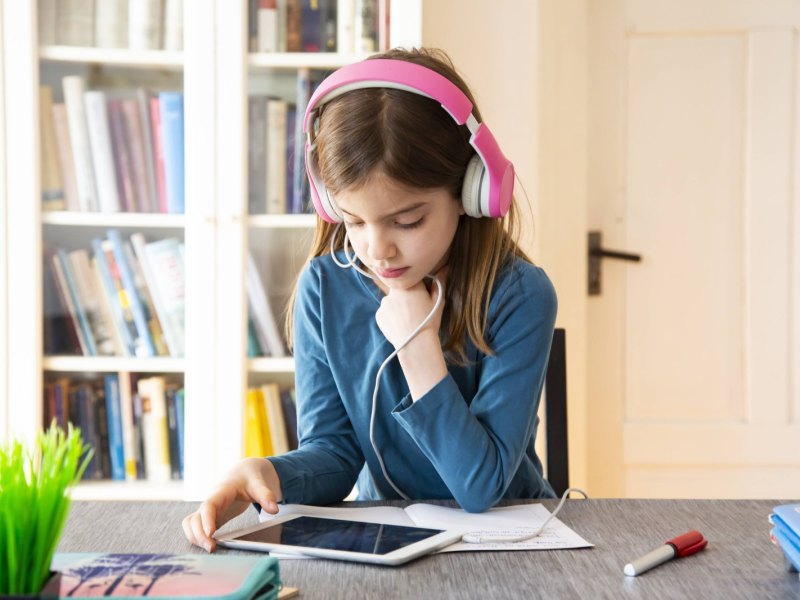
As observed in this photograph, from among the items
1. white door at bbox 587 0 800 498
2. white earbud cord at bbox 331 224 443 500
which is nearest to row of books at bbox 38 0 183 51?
white earbud cord at bbox 331 224 443 500

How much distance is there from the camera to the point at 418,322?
3.80 ft

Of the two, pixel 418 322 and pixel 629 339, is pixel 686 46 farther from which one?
pixel 418 322

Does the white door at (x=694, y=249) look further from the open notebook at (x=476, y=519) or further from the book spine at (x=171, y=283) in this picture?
the open notebook at (x=476, y=519)

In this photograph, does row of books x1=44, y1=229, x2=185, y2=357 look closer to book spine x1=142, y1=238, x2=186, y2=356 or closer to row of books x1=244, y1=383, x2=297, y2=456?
book spine x1=142, y1=238, x2=186, y2=356

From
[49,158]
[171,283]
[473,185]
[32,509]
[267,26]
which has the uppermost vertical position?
[267,26]

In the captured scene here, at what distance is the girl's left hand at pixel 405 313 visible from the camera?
1154mm

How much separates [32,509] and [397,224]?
0.63 meters

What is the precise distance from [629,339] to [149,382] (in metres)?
1.35

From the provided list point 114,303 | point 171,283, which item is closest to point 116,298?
point 114,303

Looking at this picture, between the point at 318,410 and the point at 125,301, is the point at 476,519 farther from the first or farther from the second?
the point at 125,301

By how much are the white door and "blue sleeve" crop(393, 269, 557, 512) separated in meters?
1.49

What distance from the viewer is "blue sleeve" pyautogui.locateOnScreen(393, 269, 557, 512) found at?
1.04 m

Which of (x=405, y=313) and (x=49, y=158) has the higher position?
(x=49, y=158)

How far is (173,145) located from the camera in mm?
2113
